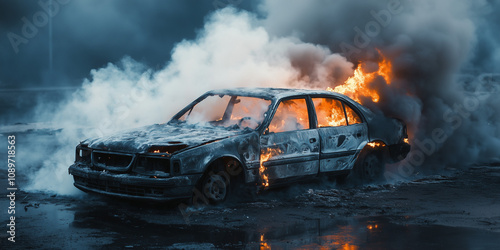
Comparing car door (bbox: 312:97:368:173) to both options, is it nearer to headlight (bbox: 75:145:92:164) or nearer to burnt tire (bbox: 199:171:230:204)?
burnt tire (bbox: 199:171:230:204)

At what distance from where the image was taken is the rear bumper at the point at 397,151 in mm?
10055

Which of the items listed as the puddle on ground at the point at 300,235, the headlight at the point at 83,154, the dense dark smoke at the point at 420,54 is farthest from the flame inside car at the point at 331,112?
the headlight at the point at 83,154

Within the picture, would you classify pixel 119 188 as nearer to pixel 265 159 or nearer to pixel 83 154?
pixel 83 154

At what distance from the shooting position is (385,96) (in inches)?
436

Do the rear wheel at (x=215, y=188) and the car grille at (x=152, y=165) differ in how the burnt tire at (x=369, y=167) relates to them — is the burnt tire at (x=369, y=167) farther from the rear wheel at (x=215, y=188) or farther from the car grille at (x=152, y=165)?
the car grille at (x=152, y=165)

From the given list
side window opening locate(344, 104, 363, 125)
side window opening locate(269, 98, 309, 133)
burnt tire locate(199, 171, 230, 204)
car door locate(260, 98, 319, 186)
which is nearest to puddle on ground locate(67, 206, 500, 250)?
burnt tire locate(199, 171, 230, 204)

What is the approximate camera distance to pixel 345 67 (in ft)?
40.5

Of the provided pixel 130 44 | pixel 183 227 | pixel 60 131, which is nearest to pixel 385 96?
pixel 183 227

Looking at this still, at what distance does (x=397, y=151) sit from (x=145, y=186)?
4156 mm

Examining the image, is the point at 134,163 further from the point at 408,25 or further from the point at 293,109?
the point at 408,25

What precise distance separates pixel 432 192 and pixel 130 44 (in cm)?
2885
